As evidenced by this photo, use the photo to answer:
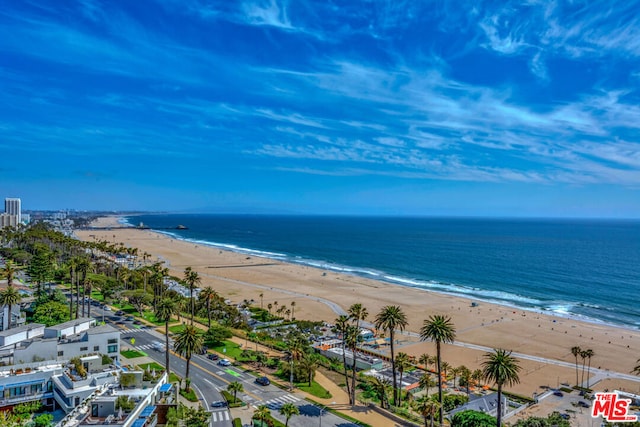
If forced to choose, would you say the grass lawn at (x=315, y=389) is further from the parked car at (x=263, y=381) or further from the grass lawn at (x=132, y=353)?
the grass lawn at (x=132, y=353)

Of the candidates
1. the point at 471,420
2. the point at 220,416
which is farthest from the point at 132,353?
the point at 471,420

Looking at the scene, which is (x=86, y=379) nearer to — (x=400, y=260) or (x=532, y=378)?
(x=532, y=378)

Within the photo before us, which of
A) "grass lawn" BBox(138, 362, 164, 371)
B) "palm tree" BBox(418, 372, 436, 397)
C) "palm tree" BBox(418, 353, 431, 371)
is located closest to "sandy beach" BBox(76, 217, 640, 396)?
"palm tree" BBox(418, 353, 431, 371)

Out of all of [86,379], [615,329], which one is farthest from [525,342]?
[86,379]

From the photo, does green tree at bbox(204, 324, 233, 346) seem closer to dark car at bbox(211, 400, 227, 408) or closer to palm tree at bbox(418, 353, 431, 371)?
dark car at bbox(211, 400, 227, 408)

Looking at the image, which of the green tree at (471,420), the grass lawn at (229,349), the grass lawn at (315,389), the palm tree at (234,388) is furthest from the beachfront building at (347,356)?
the green tree at (471,420)

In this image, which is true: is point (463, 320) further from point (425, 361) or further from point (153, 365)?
point (153, 365)
